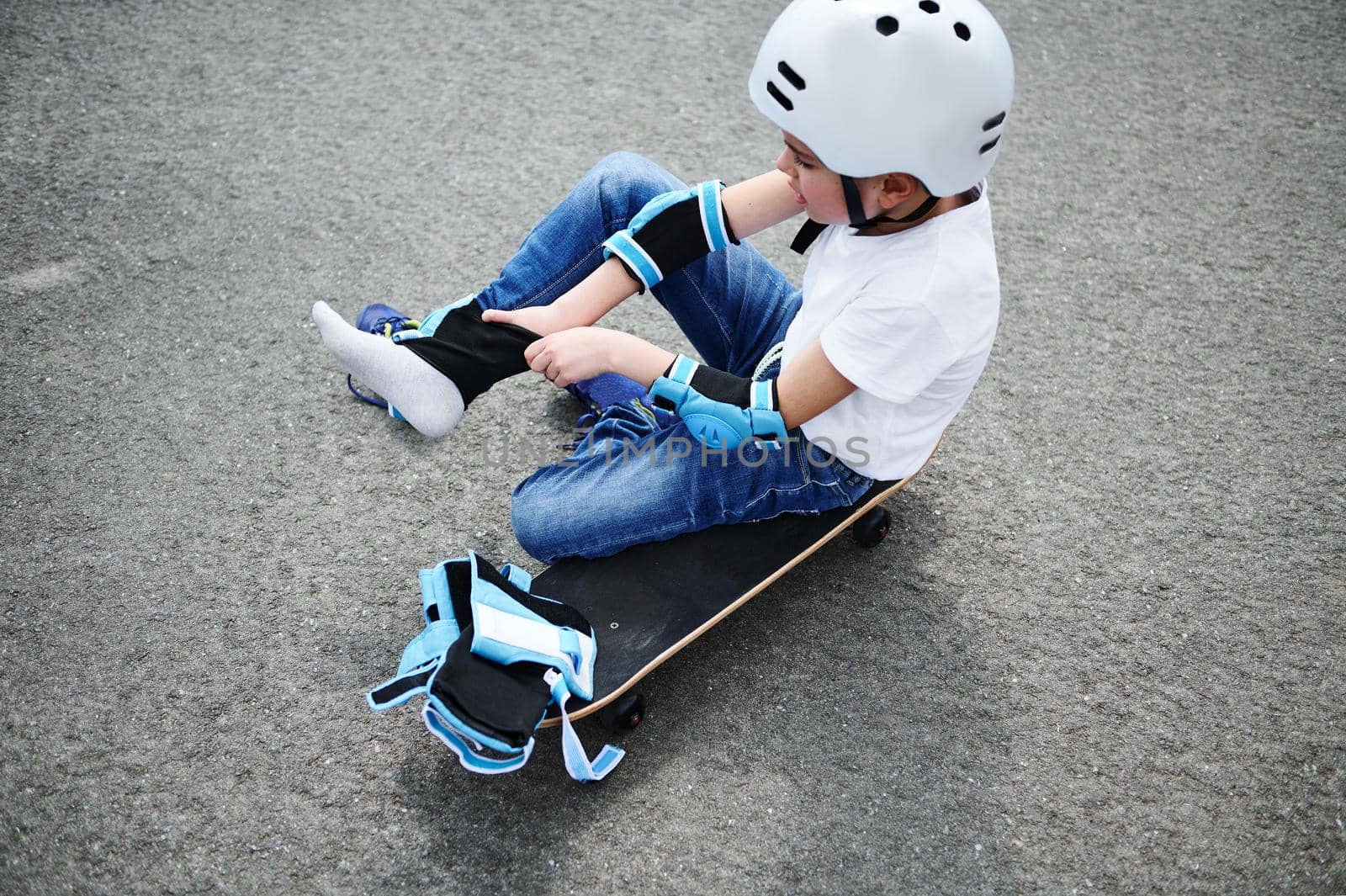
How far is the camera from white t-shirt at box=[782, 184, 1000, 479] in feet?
5.15

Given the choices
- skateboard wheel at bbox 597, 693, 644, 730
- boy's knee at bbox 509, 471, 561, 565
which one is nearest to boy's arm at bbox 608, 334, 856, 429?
boy's knee at bbox 509, 471, 561, 565

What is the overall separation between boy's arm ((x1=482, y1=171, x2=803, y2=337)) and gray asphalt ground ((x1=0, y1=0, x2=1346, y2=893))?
478 mm

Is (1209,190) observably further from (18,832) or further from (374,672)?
(18,832)

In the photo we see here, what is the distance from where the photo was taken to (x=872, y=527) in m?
2.15

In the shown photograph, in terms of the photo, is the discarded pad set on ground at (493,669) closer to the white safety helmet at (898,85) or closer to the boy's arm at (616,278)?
the boy's arm at (616,278)

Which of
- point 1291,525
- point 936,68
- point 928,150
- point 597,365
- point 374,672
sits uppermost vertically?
point 936,68

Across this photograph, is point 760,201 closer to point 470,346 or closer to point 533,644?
point 470,346

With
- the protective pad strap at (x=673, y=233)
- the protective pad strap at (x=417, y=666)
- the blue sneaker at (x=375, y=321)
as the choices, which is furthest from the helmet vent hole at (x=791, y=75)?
the blue sneaker at (x=375, y=321)

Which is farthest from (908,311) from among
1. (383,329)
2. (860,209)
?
(383,329)

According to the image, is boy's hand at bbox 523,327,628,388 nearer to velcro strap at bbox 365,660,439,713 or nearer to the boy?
the boy

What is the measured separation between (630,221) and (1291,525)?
1550mm

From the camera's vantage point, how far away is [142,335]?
8.32 feet

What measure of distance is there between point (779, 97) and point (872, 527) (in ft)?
3.06

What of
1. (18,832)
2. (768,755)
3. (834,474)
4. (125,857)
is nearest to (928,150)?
(834,474)
